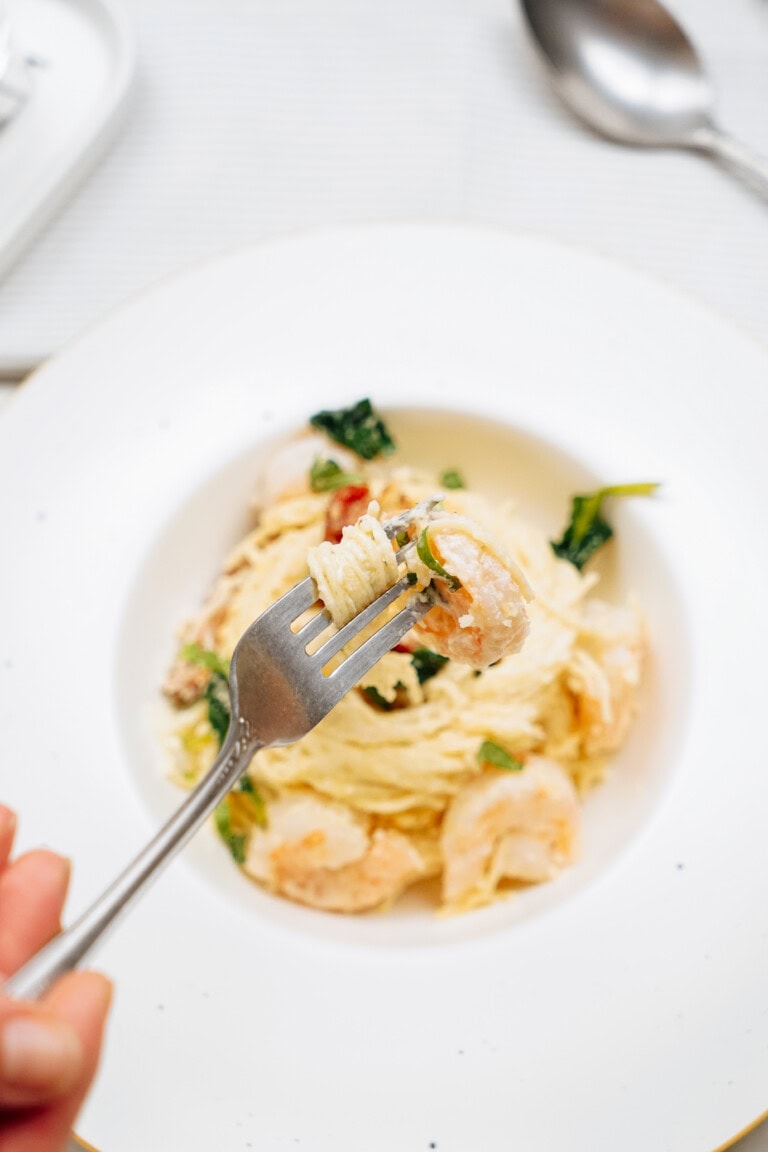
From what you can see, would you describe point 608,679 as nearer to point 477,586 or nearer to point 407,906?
point 407,906

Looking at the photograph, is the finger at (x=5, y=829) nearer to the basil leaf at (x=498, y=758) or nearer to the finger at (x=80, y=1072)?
the finger at (x=80, y=1072)

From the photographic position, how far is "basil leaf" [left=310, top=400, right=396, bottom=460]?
11.1ft

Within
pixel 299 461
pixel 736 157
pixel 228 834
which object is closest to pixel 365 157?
pixel 736 157

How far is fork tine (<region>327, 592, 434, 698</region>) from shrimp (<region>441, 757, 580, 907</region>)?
2.91 feet

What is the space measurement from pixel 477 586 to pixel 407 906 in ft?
4.39

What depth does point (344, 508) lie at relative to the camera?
3.13 m

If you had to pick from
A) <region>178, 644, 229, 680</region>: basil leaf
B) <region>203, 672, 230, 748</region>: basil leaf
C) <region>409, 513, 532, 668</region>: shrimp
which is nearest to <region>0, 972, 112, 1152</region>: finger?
<region>409, 513, 532, 668</region>: shrimp

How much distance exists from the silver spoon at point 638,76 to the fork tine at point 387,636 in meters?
3.06

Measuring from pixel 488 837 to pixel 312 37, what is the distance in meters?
3.74

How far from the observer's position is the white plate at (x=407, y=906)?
2.29 meters

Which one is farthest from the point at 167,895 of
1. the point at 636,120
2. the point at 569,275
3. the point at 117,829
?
the point at 636,120

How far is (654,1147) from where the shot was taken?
2188 millimetres

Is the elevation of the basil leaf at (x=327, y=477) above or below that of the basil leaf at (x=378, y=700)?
above

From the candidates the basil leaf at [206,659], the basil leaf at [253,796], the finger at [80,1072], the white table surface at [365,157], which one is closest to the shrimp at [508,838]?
the basil leaf at [253,796]
